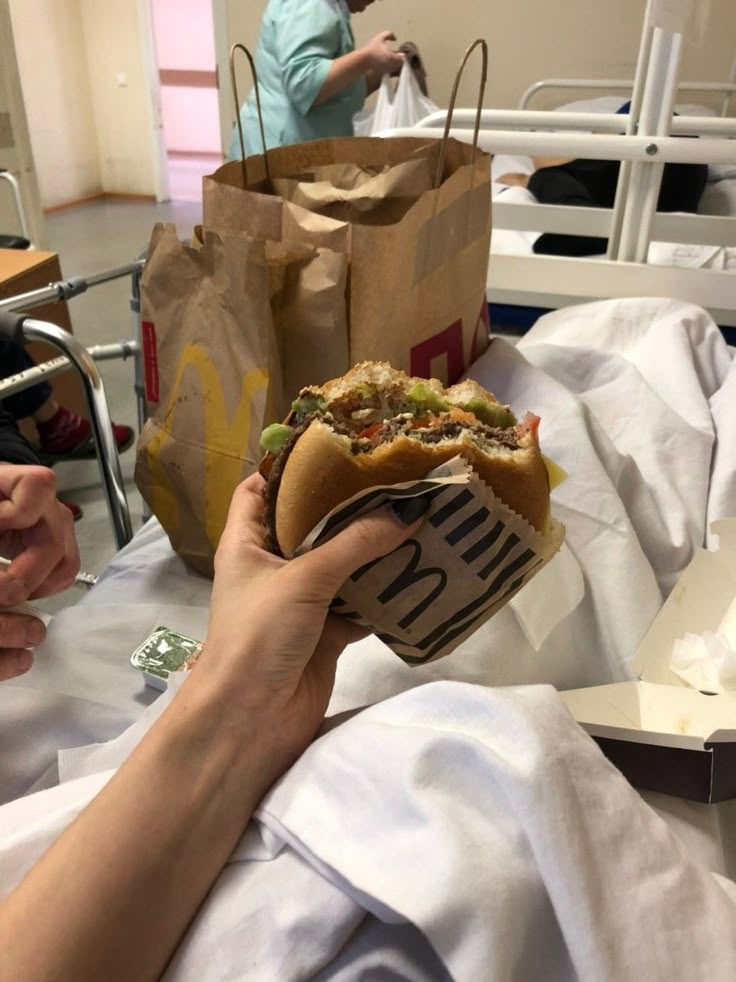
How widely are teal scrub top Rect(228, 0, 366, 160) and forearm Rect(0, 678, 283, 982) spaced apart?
1.67 meters

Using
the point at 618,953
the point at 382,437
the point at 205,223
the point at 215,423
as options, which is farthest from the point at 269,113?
the point at 618,953

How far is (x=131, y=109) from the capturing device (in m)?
5.81

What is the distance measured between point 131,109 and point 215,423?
5900 mm

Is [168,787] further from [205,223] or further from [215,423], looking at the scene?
[205,223]

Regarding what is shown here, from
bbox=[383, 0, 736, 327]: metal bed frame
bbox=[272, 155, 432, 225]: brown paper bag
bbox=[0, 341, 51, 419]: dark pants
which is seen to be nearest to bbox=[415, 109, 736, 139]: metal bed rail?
bbox=[383, 0, 736, 327]: metal bed frame

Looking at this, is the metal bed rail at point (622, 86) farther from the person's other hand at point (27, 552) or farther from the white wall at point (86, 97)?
the white wall at point (86, 97)

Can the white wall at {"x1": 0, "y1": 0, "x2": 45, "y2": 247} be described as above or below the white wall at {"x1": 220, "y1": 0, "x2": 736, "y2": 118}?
below

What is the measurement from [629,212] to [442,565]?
1151mm

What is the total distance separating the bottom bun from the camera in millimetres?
577

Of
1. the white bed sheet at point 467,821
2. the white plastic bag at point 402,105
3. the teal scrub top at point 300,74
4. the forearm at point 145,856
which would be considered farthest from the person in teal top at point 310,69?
the forearm at point 145,856

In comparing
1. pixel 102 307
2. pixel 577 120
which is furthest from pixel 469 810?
pixel 102 307

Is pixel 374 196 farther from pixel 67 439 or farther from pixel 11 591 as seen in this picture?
pixel 67 439

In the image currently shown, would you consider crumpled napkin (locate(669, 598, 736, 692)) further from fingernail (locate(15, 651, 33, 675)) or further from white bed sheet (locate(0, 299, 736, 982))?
fingernail (locate(15, 651, 33, 675))

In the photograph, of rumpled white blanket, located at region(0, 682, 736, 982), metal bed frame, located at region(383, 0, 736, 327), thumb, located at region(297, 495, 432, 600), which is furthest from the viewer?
metal bed frame, located at region(383, 0, 736, 327)
